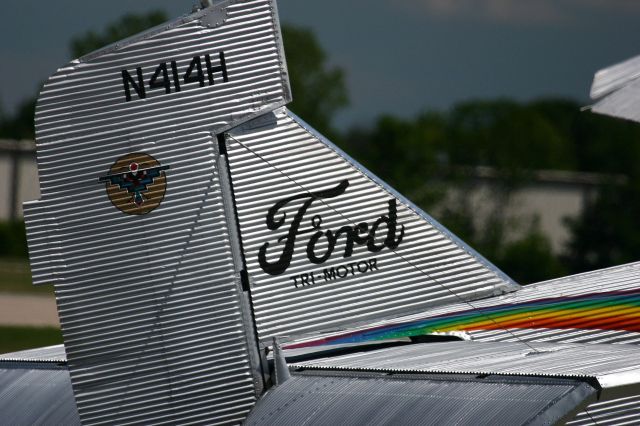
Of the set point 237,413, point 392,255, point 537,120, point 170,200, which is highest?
point 170,200

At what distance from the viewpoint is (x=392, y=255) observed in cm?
637

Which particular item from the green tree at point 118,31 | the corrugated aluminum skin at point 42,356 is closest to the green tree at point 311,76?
the green tree at point 118,31

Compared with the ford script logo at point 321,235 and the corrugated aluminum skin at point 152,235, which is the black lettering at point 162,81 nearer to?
the corrugated aluminum skin at point 152,235

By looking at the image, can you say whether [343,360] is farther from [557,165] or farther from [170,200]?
[557,165]

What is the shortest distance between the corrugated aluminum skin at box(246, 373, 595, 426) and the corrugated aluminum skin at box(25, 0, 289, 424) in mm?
386

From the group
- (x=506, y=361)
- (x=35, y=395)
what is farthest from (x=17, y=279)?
(x=506, y=361)

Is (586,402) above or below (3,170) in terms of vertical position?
above

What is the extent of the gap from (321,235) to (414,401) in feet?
4.73

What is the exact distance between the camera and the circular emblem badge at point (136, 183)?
19.8 ft

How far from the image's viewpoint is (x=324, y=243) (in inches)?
248

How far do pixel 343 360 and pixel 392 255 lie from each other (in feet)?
2.32

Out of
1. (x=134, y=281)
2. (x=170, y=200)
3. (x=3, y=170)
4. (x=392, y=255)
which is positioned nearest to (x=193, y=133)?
(x=170, y=200)

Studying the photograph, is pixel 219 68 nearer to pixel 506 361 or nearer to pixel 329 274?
pixel 329 274

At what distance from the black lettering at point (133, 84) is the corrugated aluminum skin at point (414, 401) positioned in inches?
67.6
